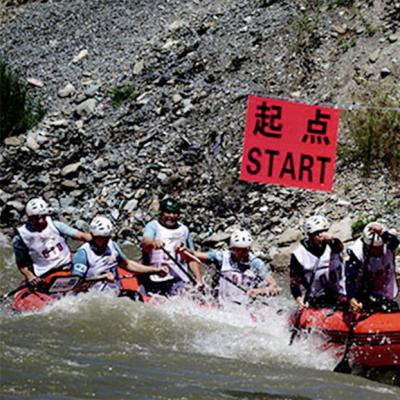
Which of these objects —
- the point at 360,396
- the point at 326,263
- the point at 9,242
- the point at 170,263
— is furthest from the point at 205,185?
the point at 360,396

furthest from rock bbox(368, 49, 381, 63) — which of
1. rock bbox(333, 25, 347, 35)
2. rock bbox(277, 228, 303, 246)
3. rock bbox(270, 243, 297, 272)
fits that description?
rock bbox(270, 243, 297, 272)

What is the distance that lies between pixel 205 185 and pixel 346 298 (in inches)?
321

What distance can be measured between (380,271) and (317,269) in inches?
29.0

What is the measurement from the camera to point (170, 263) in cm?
1272

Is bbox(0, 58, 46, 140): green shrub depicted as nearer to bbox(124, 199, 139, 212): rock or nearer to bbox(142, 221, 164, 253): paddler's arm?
bbox(124, 199, 139, 212): rock

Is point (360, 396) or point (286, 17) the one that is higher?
point (286, 17)

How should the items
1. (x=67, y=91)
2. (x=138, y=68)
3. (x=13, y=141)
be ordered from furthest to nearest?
(x=67, y=91)
(x=138, y=68)
(x=13, y=141)

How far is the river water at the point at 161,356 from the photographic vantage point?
8.48 meters

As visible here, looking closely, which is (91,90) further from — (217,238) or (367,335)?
(367,335)

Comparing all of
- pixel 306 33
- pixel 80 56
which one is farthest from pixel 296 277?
pixel 80 56

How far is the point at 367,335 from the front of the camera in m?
9.98

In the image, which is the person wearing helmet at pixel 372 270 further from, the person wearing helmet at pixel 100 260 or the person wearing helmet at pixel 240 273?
the person wearing helmet at pixel 100 260

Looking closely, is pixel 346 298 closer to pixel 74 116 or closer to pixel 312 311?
pixel 312 311

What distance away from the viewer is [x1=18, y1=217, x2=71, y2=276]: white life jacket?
41.1 feet
